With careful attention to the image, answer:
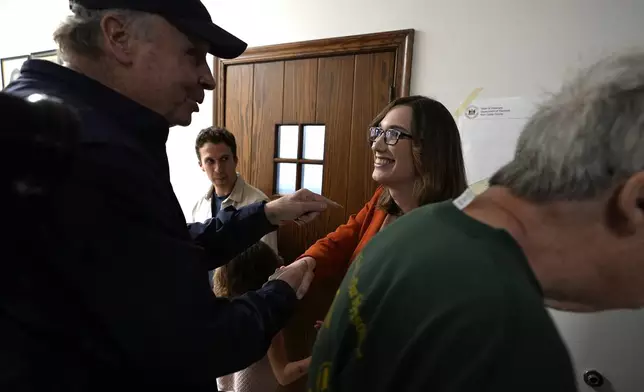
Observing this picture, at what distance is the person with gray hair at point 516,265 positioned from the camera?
36cm

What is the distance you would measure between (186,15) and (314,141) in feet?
4.35

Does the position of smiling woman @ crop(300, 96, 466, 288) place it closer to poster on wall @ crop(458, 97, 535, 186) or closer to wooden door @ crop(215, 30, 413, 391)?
poster on wall @ crop(458, 97, 535, 186)

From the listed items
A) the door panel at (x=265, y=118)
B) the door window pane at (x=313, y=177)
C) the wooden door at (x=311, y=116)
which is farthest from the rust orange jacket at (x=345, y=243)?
the door panel at (x=265, y=118)

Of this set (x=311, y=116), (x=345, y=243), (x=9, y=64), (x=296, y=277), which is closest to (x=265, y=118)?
(x=311, y=116)

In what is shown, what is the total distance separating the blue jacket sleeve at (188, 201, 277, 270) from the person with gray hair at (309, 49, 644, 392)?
566 mm

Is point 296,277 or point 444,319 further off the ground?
point 444,319

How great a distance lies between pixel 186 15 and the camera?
675mm

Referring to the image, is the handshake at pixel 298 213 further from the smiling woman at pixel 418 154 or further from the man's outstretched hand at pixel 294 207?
the smiling woman at pixel 418 154

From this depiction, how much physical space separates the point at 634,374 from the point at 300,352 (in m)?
1.26

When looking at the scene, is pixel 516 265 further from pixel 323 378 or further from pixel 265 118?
pixel 265 118

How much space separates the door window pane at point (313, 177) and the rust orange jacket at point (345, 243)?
0.58m

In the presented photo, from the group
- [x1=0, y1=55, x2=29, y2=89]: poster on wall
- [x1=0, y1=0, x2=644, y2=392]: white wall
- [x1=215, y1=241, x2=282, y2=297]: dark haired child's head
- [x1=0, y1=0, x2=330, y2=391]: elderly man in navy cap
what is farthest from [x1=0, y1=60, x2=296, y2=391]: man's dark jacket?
[x1=0, y1=55, x2=29, y2=89]: poster on wall

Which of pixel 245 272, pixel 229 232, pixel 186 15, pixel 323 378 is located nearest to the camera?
pixel 323 378

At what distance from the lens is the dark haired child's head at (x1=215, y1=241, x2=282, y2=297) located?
1284 millimetres
